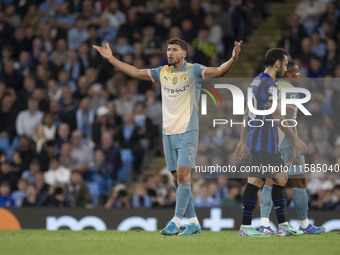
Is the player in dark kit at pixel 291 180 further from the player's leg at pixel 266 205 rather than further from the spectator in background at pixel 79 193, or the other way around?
the spectator in background at pixel 79 193

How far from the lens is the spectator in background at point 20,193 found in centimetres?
1394

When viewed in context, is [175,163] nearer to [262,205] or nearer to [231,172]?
[262,205]

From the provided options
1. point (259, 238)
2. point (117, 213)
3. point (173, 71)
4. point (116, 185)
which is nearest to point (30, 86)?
point (116, 185)

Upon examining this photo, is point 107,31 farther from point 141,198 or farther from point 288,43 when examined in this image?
point 141,198

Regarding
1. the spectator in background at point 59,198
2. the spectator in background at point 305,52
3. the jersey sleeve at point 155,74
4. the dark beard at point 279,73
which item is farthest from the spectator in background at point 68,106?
the dark beard at point 279,73

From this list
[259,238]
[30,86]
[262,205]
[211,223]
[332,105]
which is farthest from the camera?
[30,86]

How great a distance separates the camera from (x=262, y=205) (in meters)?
9.23

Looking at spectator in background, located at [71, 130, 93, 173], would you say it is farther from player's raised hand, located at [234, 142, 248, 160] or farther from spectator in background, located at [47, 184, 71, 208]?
player's raised hand, located at [234, 142, 248, 160]

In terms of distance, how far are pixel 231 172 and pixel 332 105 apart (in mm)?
2364

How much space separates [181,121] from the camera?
9.14 metres

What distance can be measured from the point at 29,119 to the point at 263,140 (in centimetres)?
831

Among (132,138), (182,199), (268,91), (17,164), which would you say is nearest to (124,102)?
(132,138)

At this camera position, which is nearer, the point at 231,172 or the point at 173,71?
the point at 173,71

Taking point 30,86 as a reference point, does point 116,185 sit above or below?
below
